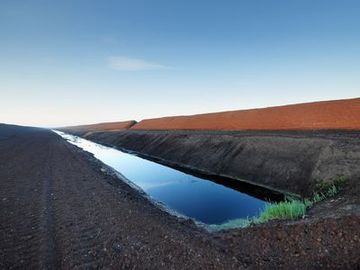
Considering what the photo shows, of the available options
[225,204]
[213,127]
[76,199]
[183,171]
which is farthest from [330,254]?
[213,127]

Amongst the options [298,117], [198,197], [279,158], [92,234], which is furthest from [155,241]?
[298,117]

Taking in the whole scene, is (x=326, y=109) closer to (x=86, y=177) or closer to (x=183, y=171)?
(x=183, y=171)

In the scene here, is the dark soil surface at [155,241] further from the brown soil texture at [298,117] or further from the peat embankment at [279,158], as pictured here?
the brown soil texture at [298,117]

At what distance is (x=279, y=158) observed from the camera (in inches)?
741

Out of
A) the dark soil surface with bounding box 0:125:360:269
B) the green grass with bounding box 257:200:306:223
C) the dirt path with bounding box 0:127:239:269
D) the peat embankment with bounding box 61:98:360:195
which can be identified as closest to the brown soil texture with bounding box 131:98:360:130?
the peat embankment with bounding box 61:98:360:195

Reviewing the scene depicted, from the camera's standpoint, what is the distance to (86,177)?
1808 centimetres

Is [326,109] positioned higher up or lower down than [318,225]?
higher up

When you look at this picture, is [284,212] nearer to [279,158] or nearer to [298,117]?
[279,158]

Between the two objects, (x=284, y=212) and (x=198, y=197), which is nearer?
(x=284, y=212)

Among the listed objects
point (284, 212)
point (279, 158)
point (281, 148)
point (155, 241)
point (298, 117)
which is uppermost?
point (298, 117)

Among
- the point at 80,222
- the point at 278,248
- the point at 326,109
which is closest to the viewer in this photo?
the point at 278,248

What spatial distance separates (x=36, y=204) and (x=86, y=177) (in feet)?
20.6

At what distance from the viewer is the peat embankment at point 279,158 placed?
14.3m

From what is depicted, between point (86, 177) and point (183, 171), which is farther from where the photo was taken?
point (183, 171)
